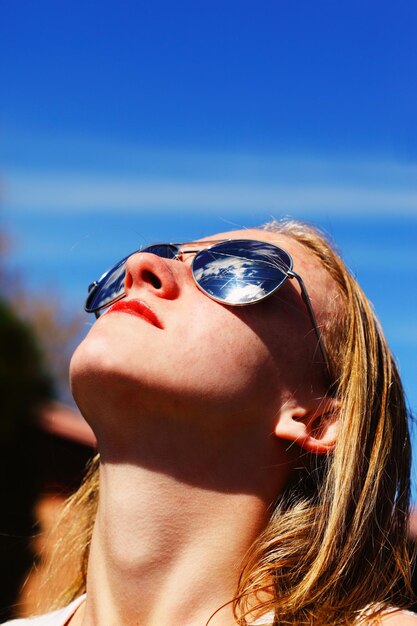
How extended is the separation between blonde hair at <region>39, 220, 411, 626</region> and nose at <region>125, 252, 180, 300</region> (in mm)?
535

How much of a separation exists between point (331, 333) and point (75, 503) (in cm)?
130

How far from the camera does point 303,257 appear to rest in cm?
277

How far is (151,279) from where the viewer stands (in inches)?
98.4

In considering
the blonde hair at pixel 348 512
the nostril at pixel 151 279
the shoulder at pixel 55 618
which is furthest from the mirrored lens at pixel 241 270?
the shoulder at pixel 55 618

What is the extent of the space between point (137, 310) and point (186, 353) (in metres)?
0.24

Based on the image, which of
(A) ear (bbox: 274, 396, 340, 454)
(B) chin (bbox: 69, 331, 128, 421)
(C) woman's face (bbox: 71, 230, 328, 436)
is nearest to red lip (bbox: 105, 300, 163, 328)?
(C) woman's face (bbox: 71, 230, 328, 436)

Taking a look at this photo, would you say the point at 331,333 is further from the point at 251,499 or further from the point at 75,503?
the point at 75,503

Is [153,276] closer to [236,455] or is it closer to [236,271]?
[236,271]

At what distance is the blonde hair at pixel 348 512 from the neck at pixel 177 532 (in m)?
0.08

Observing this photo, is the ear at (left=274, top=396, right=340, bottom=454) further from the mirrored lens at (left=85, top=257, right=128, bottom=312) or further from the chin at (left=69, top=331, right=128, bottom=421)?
the mirrored lens at (left=85, top=257, right=128, bottom=312)

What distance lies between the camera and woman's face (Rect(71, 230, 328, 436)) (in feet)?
7.43

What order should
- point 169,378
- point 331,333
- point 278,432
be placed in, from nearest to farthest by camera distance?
point 169,378, point 278,432, point 331,333

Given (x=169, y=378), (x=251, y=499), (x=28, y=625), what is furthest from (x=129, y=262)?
(x=28, y=625)

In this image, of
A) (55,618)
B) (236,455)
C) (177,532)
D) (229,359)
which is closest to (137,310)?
(229,359)
